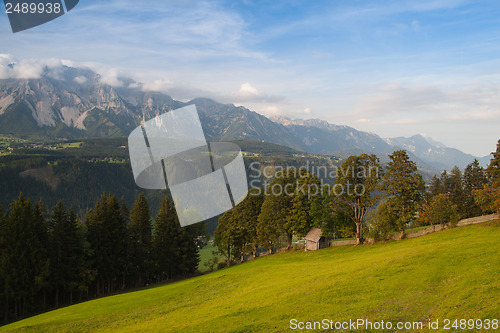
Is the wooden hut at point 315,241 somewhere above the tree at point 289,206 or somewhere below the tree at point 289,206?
below

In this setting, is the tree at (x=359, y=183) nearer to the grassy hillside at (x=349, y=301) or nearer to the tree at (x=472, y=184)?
the grassy hillside at (x=349, y=301)

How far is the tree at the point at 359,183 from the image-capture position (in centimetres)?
4706

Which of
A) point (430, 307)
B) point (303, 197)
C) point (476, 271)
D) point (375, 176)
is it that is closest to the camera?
point (430, 307)

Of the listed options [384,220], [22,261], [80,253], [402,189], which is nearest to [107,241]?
[80,253]

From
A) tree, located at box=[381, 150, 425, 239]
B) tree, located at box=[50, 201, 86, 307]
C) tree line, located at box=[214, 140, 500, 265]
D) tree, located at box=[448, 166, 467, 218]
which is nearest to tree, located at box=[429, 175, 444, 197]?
tree line, located at box=[214, 140, 500, 265]

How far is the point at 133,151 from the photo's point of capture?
7.35m

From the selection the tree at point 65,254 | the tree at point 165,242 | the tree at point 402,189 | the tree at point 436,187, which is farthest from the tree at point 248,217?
the tree at point 436,187

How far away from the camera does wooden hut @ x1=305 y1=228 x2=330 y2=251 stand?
51.9 meters

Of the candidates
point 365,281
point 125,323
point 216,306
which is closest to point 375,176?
point 365,281

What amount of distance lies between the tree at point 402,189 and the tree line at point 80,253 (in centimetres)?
4041

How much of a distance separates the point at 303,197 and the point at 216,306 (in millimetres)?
32427

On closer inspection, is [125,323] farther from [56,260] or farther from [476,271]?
[56,260]

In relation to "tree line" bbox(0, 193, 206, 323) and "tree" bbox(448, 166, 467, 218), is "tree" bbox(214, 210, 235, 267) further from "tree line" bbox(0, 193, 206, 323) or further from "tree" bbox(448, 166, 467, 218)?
"tree" bbox(448, 166, 467, 218)

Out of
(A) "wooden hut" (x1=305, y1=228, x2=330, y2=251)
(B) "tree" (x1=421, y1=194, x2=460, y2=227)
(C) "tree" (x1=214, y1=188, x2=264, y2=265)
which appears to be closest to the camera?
(B) "tree" (x1=421, y1=194, x2=460, y2=227)
